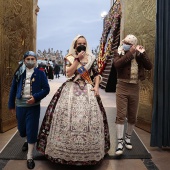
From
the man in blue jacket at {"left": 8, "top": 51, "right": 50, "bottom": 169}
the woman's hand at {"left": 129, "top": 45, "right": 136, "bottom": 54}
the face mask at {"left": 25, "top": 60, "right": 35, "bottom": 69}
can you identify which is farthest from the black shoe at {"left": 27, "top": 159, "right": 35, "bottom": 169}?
the woman's hand at {"left": 129, "top": 45, "right": 136, "bottom": 54}

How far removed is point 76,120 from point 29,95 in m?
0.58

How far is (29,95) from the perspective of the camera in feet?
8.70

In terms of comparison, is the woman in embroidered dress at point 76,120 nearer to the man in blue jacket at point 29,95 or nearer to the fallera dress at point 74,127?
the fallera dress at point 74,127

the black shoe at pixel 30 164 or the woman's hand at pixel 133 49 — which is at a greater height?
the woman's hand at pixel 133 49

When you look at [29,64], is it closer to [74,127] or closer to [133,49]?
[74,127]

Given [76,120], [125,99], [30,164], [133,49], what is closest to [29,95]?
[76,120]

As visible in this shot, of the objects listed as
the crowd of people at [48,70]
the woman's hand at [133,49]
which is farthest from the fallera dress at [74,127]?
the crowd of people at [48,70]

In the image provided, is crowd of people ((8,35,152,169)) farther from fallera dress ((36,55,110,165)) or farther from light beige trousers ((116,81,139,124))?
light beige trousers ((116,81,139,124))

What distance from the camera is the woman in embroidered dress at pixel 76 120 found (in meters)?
2.49

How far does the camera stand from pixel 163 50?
3234 mm

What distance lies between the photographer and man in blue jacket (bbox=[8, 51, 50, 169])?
263 cm

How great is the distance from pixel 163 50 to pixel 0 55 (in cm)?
243

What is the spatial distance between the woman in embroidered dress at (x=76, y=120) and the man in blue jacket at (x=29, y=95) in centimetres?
14

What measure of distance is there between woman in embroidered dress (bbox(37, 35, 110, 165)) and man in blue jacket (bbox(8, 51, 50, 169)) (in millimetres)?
142
